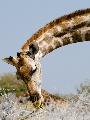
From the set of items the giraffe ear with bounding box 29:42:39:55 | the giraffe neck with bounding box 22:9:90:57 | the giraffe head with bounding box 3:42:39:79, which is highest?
the giraffe neck with bounding box 22:9:90:57

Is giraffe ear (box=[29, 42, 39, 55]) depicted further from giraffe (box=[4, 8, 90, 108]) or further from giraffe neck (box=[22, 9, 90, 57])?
giraffe neck (box=[22, 9, 90, 57])

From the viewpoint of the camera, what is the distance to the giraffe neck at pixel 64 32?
16.3 m

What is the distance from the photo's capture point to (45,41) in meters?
16.5

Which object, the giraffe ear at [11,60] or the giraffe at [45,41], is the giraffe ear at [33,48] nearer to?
the giraffe at [45,41]

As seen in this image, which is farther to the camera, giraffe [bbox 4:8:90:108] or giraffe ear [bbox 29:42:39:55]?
giraffe ear [bbox 29:42:39:55]

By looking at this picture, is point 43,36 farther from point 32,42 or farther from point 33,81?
point 33,81

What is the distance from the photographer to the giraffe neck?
1633 cm

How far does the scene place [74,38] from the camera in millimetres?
16953

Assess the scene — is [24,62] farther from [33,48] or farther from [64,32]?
[64,32]

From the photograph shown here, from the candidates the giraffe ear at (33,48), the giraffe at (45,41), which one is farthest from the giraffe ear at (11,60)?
the giraffe ear at (33,48)

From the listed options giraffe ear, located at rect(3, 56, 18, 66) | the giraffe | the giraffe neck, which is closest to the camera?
the giraffe

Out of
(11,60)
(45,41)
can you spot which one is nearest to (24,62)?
(11,60)

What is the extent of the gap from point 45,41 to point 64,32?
820mm

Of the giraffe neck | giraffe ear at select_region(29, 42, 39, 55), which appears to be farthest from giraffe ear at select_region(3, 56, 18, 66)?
the giraffe neck
